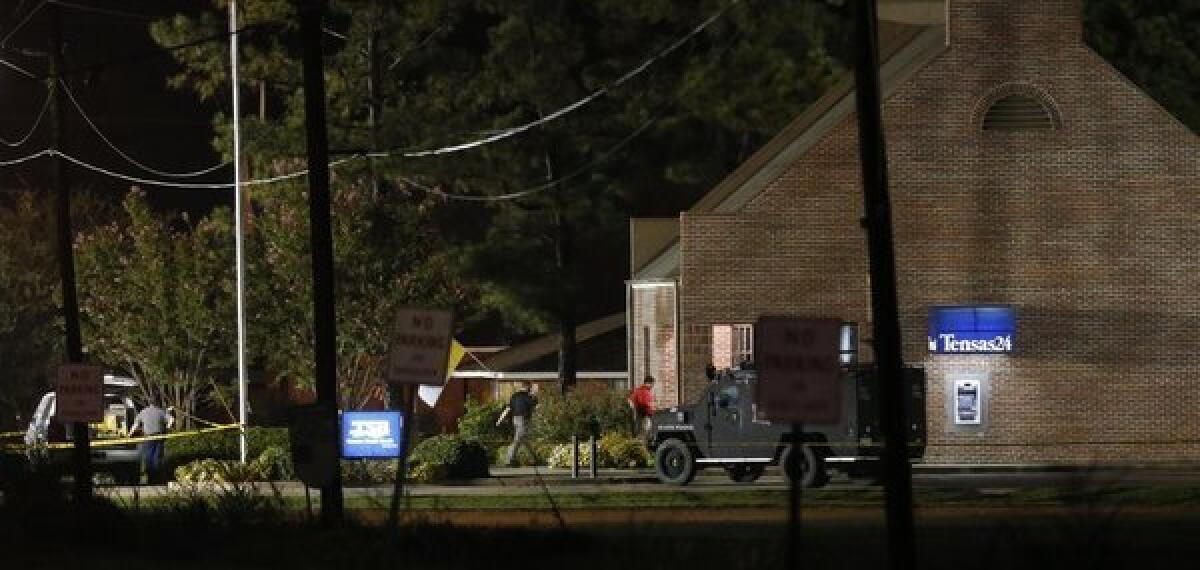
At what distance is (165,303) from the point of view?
56.8 m

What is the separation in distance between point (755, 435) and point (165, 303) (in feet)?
79.9

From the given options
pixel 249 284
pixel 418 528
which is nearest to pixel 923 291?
pixel 249 284

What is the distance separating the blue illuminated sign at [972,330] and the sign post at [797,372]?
27.3 m

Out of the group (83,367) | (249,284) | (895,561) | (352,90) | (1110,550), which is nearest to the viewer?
(1110,550)

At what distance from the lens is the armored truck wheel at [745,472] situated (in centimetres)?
3762

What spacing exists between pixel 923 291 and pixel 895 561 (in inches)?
1045

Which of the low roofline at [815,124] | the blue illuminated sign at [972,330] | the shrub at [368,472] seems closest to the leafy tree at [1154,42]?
the low roofline at [815,124]

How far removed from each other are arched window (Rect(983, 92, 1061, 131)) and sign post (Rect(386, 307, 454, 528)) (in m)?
24.5

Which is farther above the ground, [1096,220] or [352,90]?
[352,90]

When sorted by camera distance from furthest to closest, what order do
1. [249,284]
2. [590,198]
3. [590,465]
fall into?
[590,198] < [249,284] < [590,465]

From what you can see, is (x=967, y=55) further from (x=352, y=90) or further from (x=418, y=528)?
(x=418, y=528)

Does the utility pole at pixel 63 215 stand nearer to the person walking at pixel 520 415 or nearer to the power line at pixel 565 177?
the person walking at pixel 520 415

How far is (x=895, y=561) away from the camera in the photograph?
17828 millimetres

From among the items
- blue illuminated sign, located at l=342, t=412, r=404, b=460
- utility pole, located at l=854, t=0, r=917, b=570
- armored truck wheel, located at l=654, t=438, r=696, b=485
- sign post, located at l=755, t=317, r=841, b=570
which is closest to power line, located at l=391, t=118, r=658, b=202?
armored truck wheel, located at l=654, t=438, r=696, b=485
